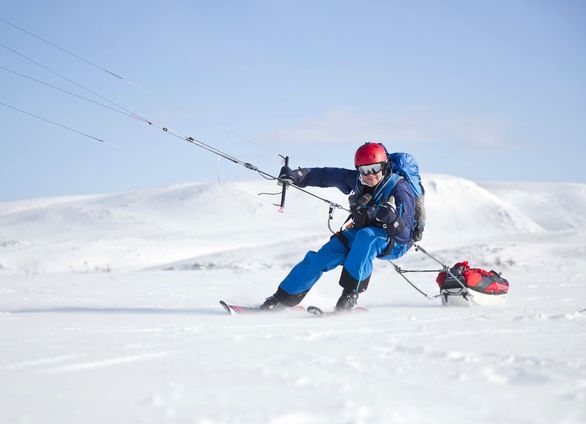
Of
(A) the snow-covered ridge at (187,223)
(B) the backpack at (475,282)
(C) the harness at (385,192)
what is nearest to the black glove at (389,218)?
(C) the harness at (385,192)

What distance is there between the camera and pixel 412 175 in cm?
592

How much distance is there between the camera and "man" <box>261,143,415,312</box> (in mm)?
5492

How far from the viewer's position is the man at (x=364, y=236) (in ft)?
18.0

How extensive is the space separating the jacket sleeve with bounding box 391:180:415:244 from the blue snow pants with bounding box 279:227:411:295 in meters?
0.14

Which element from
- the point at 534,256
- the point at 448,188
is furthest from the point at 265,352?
the point at 448,188

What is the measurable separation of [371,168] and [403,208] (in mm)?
505

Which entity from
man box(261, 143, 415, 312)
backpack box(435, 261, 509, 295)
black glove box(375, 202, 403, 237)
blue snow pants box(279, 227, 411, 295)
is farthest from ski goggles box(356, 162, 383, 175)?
backpack box(435, 261, 509, 295)

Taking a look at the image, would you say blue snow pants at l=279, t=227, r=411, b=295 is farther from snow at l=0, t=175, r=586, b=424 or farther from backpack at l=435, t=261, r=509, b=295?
backpack at l=435, t=261, r=509, b=295

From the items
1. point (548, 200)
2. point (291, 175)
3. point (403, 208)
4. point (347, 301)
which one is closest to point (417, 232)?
point (403, 208)

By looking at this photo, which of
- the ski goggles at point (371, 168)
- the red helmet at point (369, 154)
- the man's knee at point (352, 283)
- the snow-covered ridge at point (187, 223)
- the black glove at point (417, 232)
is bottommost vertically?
the snow-covered ridge at point (187, 223)

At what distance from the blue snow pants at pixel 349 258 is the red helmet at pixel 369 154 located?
669 mm

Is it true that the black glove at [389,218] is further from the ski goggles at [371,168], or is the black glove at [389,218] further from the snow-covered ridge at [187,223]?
the snow-covered ridge at [187,223]

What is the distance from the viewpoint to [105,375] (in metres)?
2.42

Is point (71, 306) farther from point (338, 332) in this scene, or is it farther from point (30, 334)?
point (338, 332)
